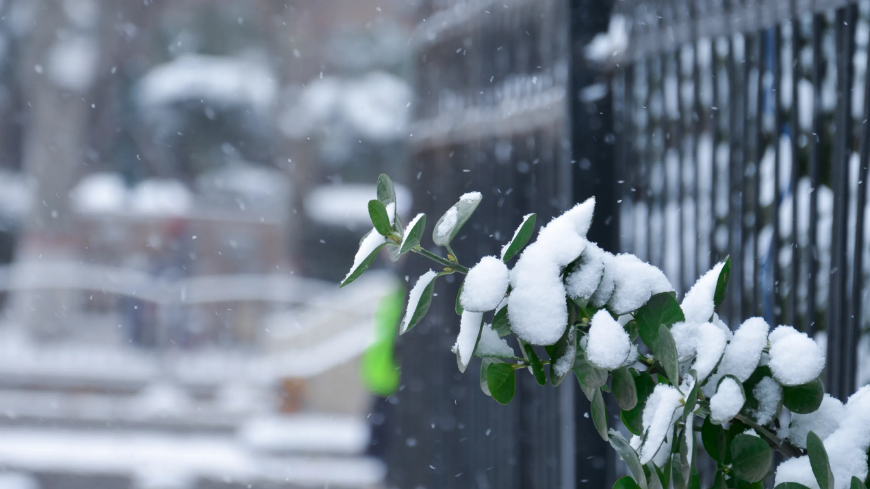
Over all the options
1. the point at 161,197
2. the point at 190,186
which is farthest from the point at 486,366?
the point at 190,186

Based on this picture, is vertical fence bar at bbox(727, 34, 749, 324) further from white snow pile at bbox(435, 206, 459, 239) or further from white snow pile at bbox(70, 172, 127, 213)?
white snow pile at bbox(70, 172, 127, 213)

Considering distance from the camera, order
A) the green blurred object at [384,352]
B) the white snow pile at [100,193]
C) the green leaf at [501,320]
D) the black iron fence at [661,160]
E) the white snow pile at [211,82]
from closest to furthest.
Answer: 1. the green leaf at [501,320]
2. the black iron fence at [661,160]
3. the green blurred object at [384,352]
4. the white snow pile at [100,193]
5. the white snow pile at [211,82]

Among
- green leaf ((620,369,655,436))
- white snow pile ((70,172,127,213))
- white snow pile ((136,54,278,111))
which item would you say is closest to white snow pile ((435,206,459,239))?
green leaf ((620,369,655,436))

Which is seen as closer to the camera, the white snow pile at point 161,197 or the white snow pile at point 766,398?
the white snow pile at point 766,398

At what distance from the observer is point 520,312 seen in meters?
0.72

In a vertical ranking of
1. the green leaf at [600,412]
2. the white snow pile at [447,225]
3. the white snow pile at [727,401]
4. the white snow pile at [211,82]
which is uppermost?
the white snow pile at [211,82]

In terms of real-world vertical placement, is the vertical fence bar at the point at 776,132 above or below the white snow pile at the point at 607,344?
above

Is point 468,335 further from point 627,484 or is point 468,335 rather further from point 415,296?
point 627,484

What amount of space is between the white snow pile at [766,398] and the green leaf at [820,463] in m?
0.09

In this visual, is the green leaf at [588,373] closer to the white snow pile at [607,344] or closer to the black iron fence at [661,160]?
the white snow pile at [607,344]

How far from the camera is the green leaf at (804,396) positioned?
2.47 ft

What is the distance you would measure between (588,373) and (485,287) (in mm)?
129

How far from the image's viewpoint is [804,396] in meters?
0.76

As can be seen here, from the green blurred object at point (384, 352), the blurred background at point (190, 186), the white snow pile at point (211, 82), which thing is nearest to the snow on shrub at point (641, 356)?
the green blurred object at point (384, 352)
